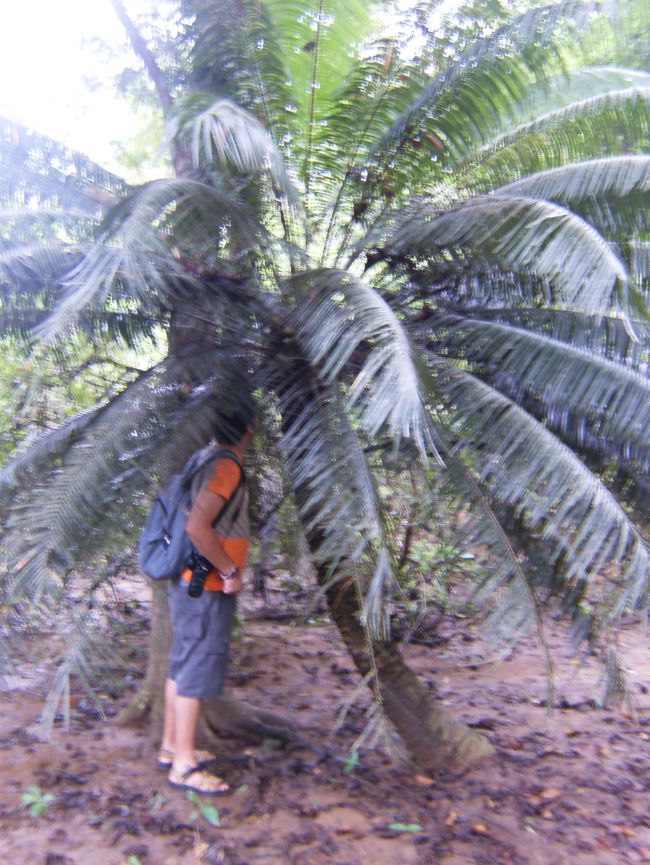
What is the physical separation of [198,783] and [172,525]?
1113 millimetres

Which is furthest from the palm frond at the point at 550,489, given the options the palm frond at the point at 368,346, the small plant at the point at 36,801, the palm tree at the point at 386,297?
the small plant at the point at 36,801

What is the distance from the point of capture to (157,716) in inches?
155

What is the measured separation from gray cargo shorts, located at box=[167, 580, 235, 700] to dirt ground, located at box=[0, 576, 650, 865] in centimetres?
52

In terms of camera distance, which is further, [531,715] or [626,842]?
[531,715]

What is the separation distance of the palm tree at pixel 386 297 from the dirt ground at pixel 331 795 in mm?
374

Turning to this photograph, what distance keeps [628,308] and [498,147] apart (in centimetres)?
144

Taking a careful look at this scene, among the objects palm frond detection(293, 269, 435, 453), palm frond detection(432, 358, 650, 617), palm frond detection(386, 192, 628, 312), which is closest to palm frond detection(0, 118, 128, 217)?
palm frond detection(293, 269, 435, 453)

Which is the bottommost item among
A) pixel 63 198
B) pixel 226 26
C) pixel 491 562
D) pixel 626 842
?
pixel 626 842

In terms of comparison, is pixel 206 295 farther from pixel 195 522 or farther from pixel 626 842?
pixel 626 842

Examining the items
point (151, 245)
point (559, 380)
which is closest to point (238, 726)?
point (559, 380)

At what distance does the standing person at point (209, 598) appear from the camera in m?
3.23

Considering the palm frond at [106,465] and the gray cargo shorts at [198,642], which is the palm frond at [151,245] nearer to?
the palm frond at [106,465]

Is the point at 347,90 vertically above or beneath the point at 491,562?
above

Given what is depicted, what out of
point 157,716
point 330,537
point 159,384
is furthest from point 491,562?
point 157,716
